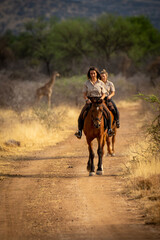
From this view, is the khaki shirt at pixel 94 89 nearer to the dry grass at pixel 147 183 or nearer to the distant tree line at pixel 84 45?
the dry grass at pixel 147 183

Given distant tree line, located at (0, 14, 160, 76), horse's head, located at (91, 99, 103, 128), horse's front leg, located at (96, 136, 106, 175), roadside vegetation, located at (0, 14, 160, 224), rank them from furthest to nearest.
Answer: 1. distant tree line, located at (0, 14, 160, 76)
2. horse's front leg, located at (96, 136, 106, 175)
3. roadside vegetation, located at (0, 14, 160, 224)
4. horse's head, located at (91, 99, 103, 128)

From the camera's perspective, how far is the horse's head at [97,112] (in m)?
9.23

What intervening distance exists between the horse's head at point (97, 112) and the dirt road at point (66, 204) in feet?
4.02

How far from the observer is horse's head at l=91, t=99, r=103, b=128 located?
9.23 meters

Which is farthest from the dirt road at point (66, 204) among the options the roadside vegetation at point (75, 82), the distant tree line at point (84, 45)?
the distant tree line at point (84, 45)

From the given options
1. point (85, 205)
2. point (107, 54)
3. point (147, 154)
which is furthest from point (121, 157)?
point (107, 54)

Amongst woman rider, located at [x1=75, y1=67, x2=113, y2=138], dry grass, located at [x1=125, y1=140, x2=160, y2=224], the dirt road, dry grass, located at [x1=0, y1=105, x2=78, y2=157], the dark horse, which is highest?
woman rider, located at [x1=75, y1=67, x2=113, y2=138]

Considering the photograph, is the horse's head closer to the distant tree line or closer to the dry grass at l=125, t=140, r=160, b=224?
the dry grass at l=125, t=140, r=160, b=224

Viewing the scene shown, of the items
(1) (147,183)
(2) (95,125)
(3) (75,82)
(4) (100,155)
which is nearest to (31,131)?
(4) (100,155)

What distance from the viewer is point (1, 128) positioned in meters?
15.9

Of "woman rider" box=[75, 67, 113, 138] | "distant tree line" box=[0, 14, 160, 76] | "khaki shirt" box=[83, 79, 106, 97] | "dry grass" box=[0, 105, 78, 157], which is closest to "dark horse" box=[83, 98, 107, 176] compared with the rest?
"woman rider" box=[75, 67, 113, 138]

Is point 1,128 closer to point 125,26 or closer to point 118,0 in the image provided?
point 125,26

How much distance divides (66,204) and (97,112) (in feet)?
8.54

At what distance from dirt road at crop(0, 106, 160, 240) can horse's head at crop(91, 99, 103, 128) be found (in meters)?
1.22
